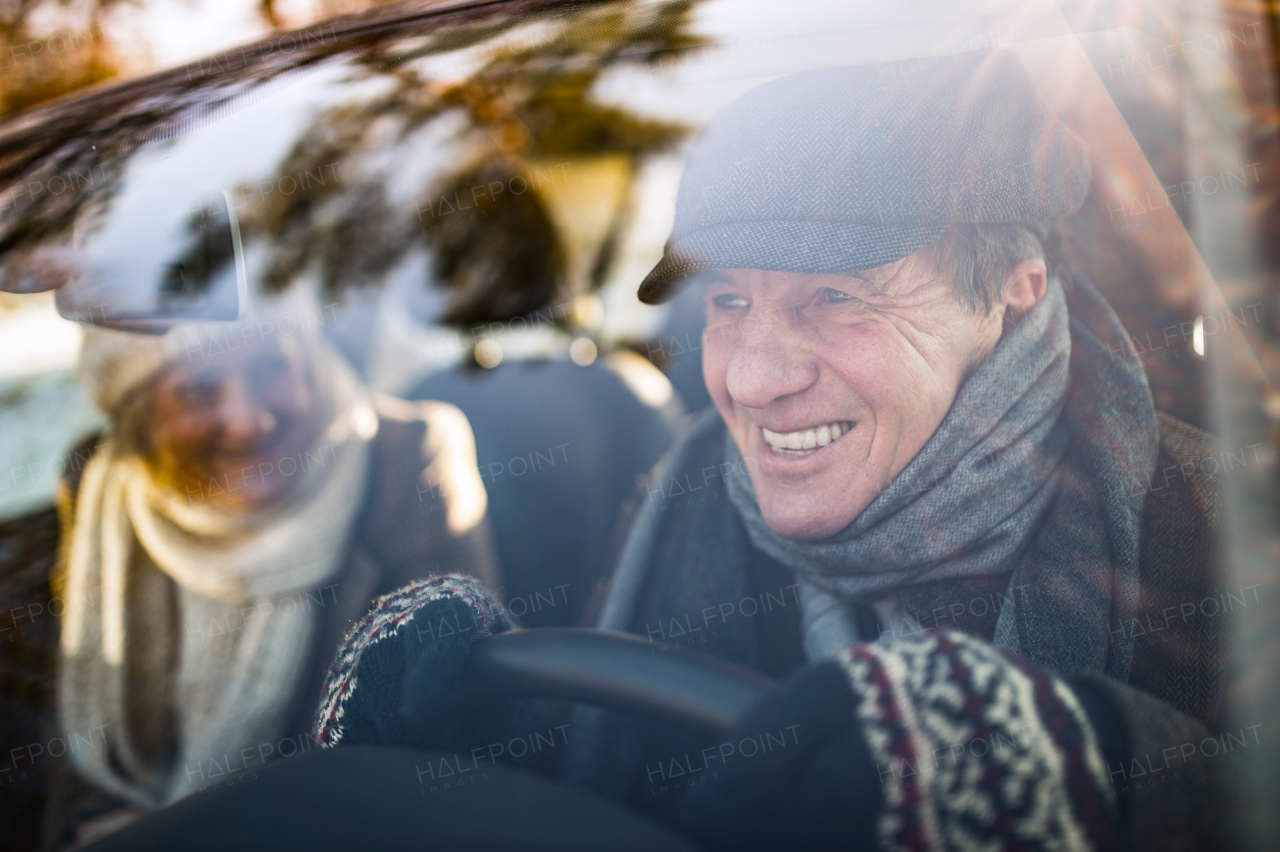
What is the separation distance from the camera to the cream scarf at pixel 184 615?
1072 millimetres

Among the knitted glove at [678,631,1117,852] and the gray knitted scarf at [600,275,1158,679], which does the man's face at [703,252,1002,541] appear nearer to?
the gray knitted scarf at [600,275,1158,679]

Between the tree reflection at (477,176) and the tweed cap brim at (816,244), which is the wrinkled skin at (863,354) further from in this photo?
the tree reflection at (477,176)

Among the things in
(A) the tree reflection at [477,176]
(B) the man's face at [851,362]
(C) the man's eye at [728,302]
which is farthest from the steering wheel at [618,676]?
(A) the tree reflection at [477,176]

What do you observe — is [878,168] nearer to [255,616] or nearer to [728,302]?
[728,302]

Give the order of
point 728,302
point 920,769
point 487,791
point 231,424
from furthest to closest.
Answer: point 231,424, point 728,302, point 487,791, point 920,769

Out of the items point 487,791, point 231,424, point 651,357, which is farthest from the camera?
point 231,424

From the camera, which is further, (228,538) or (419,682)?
(228,538)

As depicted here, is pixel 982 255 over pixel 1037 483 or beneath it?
over

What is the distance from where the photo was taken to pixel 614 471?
4.10 feet

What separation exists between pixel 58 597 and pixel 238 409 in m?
0.36

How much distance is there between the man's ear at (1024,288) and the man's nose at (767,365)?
0.23 meters

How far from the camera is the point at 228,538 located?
46.4 inches

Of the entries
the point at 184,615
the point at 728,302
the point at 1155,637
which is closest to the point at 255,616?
the point at 184,615

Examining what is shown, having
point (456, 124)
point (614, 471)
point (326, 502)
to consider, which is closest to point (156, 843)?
point (326, 502)
